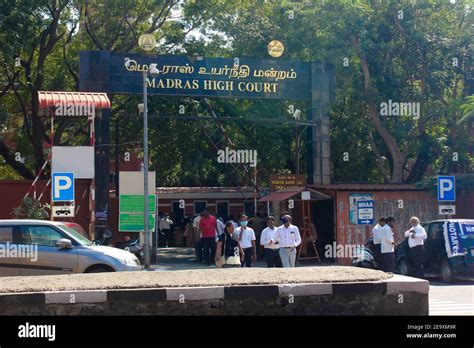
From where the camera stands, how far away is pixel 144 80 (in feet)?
75.8

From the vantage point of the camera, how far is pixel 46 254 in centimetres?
1533

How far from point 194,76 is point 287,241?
32.2 ft

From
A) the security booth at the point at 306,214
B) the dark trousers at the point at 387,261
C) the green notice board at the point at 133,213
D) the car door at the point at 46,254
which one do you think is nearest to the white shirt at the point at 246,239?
the dark trousers at the point at 387,261

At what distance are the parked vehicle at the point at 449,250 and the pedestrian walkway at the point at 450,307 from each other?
445cm

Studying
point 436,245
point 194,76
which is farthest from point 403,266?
point 194,76

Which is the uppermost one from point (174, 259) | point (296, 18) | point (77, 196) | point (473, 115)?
point (296, 18)

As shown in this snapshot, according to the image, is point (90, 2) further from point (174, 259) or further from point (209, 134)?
point (174, 259)

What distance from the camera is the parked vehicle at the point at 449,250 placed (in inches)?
749

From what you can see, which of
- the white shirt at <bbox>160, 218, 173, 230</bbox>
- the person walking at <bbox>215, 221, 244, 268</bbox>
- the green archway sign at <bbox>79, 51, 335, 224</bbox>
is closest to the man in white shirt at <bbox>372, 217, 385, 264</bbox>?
the person walking at <bbox>215, 221, 244, 268</bbox>

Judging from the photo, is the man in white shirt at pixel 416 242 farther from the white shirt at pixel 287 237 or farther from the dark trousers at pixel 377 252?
the white shirt at pixel 287 237

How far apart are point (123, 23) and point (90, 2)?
5.50ft

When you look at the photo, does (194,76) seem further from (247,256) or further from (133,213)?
(247,256)

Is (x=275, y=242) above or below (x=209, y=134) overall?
below
